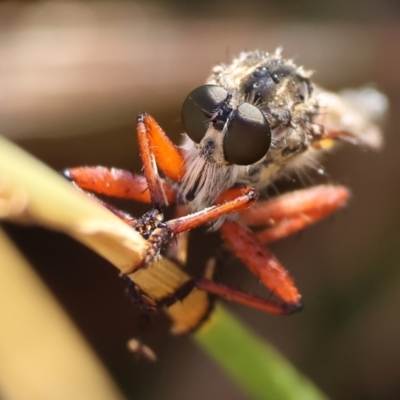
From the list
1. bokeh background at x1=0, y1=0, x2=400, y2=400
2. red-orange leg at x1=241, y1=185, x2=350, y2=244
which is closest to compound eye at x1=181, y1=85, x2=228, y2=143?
red-orange leg at x1=241, y1=185, x2=350, y2=244

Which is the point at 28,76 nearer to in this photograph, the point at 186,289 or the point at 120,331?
the point at 120,331

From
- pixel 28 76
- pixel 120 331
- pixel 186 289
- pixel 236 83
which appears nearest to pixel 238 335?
pixel 186 289

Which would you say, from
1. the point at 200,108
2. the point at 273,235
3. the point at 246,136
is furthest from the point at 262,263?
the point at 200,108

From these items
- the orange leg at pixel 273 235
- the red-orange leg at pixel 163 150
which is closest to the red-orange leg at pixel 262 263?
the orange leg at pixel 273 235

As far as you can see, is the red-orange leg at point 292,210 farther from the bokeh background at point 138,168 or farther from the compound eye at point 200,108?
the compound eye at point 200,108

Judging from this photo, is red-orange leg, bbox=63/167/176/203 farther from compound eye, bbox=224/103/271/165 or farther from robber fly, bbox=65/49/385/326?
compound eye, bbox=224/103/271/165

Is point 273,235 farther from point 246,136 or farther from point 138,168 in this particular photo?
point 138,168
